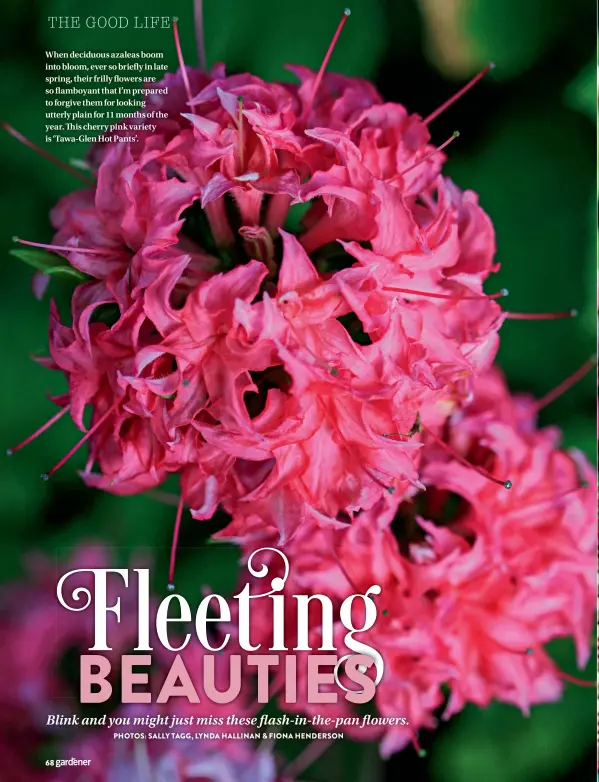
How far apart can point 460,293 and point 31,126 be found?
0.51 m

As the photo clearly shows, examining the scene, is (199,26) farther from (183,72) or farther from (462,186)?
(462,186)

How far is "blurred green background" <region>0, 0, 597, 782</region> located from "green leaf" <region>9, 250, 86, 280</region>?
0.66 feet

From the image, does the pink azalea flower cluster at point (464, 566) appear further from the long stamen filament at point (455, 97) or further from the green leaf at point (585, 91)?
the green leaf at point (585, 91)

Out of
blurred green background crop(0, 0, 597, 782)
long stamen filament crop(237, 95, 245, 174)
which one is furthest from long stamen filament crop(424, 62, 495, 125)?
long stamen filament crop(237, 95, 245, 174)

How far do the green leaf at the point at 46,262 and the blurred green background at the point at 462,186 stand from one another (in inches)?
7.9

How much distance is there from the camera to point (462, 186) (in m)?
1.02

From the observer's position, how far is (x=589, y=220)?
102 cm

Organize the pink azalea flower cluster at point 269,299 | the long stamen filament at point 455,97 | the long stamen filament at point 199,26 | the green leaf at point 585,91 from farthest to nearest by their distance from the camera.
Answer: the green leaf at point 585,91
the long stamen filament at point 199,26
the long stamen filament at point 455,97
the pink azalea flower cluster at point 269,299

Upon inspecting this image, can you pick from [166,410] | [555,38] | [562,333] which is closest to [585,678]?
[562,333]

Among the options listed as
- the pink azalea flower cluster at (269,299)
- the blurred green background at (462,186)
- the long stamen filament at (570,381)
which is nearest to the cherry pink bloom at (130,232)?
the pink azalea flower cluster at (269,299)

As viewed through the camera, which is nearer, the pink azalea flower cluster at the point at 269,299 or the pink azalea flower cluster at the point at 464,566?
the pink azalea flower cluster at the point at 269,299

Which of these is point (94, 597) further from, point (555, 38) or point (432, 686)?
point (555, 38)

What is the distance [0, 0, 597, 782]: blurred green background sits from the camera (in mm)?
913

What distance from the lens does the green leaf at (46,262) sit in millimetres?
652
